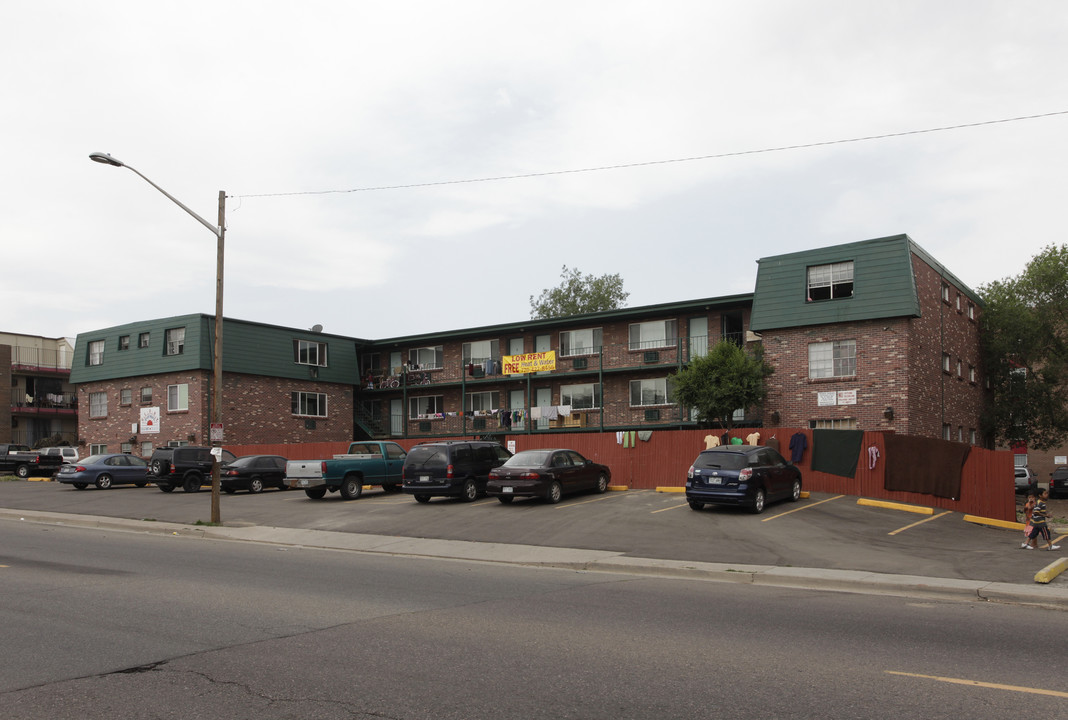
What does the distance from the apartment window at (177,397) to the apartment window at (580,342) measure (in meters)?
19.4

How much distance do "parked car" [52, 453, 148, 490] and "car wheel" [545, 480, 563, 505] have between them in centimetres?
1922

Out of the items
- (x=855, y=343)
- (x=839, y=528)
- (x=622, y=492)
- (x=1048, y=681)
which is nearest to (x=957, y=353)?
(x=855, y=343)

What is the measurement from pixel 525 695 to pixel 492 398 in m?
39.3

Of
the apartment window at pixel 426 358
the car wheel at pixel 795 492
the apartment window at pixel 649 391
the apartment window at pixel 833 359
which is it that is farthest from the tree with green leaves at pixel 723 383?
the apartment window at pixel 426 358

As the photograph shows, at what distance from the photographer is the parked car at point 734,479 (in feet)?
64.5

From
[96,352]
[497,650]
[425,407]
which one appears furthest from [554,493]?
[96,352]

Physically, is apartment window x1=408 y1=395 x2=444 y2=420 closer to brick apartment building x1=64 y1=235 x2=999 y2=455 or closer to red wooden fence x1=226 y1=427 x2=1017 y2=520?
brick apartment building x1=64 y1=235 x2=999 y2=455

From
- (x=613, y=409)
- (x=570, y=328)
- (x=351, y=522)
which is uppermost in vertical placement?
(x=570, y=328)

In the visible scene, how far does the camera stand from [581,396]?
42.0 metres

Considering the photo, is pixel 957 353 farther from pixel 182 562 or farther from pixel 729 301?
pixel 182 562

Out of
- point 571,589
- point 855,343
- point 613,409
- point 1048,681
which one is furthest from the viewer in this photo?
point 613,409

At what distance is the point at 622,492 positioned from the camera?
84.7 ft

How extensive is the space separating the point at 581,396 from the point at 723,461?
22.0m

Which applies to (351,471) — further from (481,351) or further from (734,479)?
(481,351)
